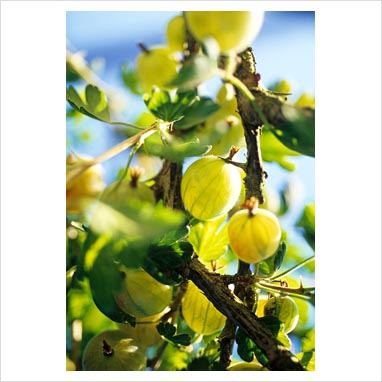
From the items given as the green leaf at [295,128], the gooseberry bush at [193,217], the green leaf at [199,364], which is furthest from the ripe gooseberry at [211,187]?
the green leaf at [199,364]

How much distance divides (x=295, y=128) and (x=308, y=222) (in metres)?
0.26

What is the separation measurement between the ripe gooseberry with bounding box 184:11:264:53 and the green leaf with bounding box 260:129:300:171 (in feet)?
0.49

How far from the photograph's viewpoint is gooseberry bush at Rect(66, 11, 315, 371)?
0.83 meters

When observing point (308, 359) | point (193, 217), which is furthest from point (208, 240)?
point (308, 359)

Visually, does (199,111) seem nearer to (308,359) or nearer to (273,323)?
(273,323)

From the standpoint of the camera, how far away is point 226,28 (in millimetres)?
865

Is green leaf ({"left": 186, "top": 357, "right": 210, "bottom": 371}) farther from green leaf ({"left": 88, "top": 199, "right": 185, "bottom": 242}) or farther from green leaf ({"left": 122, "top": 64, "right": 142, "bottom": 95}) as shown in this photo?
green leaf ({"left": 122, "top": 64, "right": 142, "bottom": 95})

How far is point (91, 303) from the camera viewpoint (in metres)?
1.05

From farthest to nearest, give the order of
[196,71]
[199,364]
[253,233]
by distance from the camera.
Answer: [199,364] → [253,233] → [196,71]

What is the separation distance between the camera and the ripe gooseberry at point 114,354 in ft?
3.09
